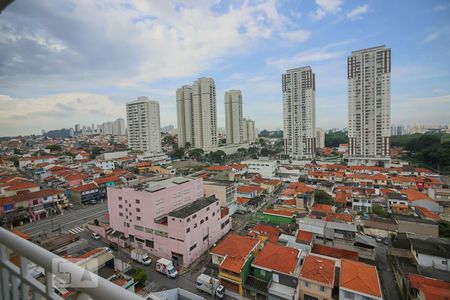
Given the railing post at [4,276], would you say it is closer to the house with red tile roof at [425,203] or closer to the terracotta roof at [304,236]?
the terracotta roof at [304,236]

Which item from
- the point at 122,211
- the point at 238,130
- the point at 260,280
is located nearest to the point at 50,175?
the point at 122,211

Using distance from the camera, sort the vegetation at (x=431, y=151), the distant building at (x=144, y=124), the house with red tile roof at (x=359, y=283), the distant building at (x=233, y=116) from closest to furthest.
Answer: the house with red tile roof at (x=359, y=283) → the vegetation at (x=431, y=151) → the distant building at (x=144, y=124) → the distant building at (x=233, y=116)

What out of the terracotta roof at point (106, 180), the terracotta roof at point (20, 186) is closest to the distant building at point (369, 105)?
the terracotta roof at point (106, 180)

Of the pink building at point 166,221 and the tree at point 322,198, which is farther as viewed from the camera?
the tree at point 322,198

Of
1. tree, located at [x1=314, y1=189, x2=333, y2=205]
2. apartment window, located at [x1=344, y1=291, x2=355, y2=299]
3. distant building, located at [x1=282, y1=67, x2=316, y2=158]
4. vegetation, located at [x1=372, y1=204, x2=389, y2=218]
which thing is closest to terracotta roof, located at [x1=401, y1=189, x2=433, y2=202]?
vegetation, located at [x1=372, y1=204, x2=389, y2=218]

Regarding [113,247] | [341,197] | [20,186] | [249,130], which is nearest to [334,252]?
[341,197]

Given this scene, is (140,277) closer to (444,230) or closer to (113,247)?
(113,247)
